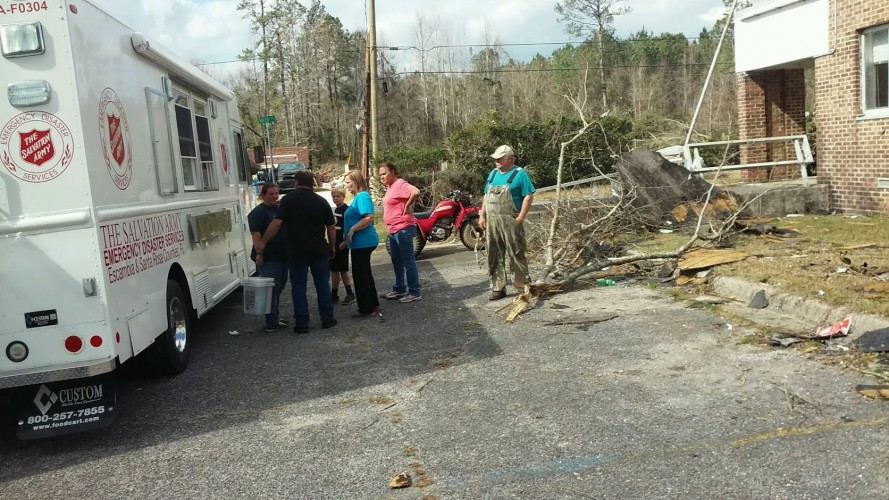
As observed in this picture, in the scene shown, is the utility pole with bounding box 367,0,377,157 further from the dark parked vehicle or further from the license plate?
the license plate

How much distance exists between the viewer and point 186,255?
6.97 meters

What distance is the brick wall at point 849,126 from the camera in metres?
11.4

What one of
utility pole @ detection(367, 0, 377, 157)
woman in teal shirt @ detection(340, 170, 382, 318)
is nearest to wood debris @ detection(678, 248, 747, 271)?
woman in teal shirt @ detection(340, 170, 382, 318)

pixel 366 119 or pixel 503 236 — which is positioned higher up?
pixel 366 119

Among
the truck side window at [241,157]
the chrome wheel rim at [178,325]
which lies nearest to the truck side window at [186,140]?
the chrome wheel rim at [178,325]

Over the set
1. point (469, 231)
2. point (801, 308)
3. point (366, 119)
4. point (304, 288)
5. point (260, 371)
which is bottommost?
point (260, 371)

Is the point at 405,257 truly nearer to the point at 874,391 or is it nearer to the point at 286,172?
the point at 874,391

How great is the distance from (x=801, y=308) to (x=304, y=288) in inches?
195

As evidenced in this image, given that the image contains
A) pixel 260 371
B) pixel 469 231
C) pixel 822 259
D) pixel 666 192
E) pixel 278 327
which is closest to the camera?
pixel 260 371

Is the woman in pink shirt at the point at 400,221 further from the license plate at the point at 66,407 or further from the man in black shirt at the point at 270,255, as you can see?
the license plate at the point at 66,407

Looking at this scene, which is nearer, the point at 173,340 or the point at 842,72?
the point at 173,340

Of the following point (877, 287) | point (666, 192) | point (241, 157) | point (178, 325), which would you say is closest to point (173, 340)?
point (178, 325)

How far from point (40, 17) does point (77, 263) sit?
64.9 inches

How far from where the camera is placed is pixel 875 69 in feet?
38.0
